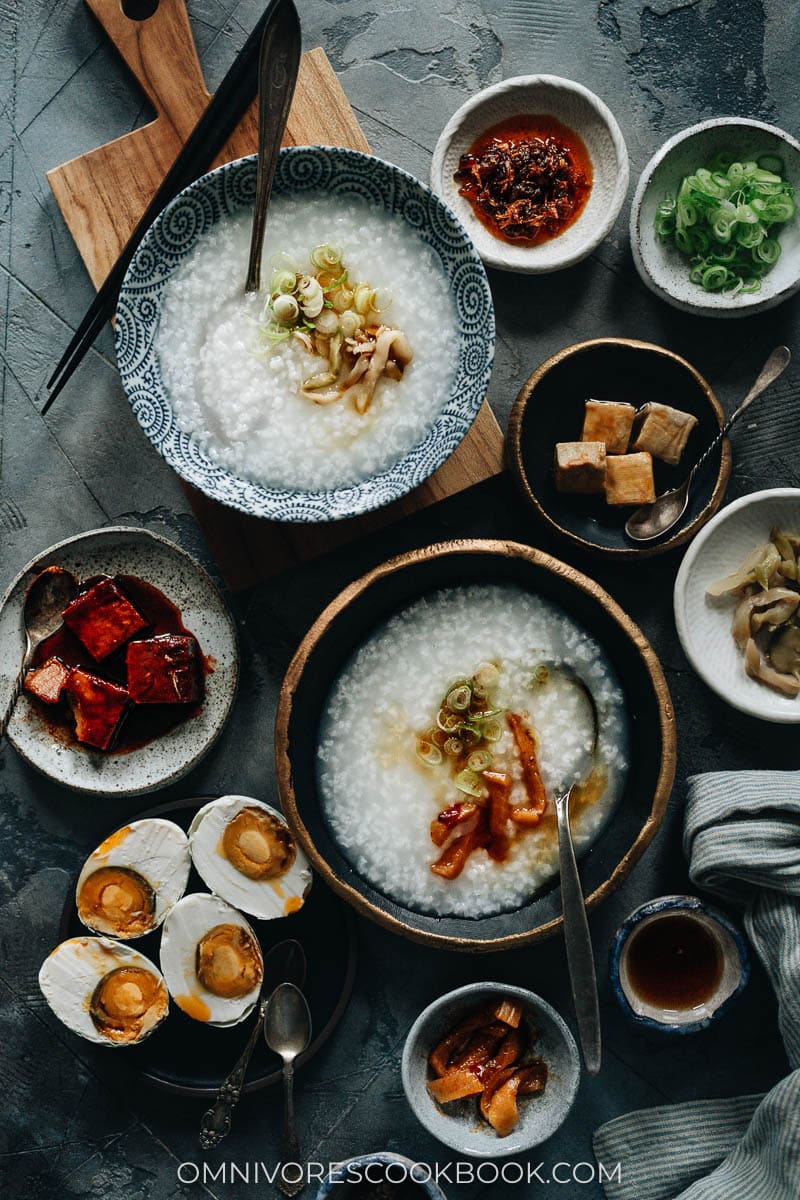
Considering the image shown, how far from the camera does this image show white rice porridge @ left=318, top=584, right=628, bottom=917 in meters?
2.20

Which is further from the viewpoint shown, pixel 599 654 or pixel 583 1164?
pixel 583 1164

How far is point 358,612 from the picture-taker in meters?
2.19

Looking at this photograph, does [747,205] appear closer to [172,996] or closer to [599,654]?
[599,654]

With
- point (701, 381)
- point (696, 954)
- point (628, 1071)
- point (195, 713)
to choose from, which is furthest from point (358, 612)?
point (628, 1071)

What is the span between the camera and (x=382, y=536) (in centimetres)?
242

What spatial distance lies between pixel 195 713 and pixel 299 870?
17.5 inches

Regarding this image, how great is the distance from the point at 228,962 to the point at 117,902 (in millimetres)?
295

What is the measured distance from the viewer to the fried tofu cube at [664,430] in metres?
2.30

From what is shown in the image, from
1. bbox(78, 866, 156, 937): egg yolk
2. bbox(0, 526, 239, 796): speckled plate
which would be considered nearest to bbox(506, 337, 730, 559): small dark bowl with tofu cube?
bbox(0, 526, 239, 796): speckled plate

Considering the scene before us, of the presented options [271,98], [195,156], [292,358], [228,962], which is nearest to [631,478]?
[292,358]

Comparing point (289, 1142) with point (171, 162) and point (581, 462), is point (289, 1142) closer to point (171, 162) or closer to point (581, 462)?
point (581, 462)

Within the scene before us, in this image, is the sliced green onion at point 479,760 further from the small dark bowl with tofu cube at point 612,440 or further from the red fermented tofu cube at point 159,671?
the red fermented tofu cube at point 159,671

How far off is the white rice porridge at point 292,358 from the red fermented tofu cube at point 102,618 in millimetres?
441

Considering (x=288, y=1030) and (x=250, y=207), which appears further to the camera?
(x=288, y=1030)
